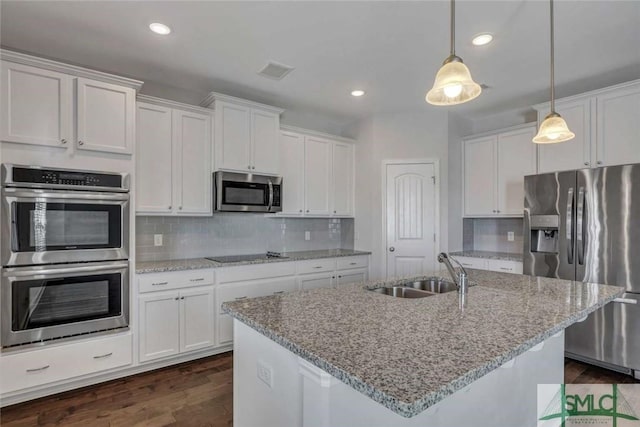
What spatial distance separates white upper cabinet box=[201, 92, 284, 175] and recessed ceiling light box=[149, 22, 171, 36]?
2.90 feet

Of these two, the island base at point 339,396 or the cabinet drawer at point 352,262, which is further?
the cabinet drawer at point 352,262

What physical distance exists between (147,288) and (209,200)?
1018 mm

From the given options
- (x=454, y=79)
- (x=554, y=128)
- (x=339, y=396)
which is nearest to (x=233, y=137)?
(x=454, y=79)

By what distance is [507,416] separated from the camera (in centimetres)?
158

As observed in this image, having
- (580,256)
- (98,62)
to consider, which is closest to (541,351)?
(580,256)

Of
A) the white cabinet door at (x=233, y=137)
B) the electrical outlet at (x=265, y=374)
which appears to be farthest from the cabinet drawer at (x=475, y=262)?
the electrical outlet at (x=265, y=374)

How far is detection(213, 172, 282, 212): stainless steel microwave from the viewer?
339 cm

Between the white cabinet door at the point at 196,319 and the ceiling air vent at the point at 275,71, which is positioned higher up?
the ceiling air vent at the point at 275,71

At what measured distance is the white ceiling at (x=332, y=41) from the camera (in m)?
2.21

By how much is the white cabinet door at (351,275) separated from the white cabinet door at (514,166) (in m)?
1.78

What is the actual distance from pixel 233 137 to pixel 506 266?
321cm

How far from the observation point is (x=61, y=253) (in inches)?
95.0

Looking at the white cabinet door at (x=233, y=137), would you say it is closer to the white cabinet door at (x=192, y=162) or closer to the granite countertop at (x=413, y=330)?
the white cabinet door at (x=192, y=162)

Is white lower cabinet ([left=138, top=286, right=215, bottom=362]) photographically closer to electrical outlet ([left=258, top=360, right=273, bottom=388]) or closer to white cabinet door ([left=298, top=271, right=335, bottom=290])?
white cabinet door ([left=298, top=271, right=335, bottom=290])
